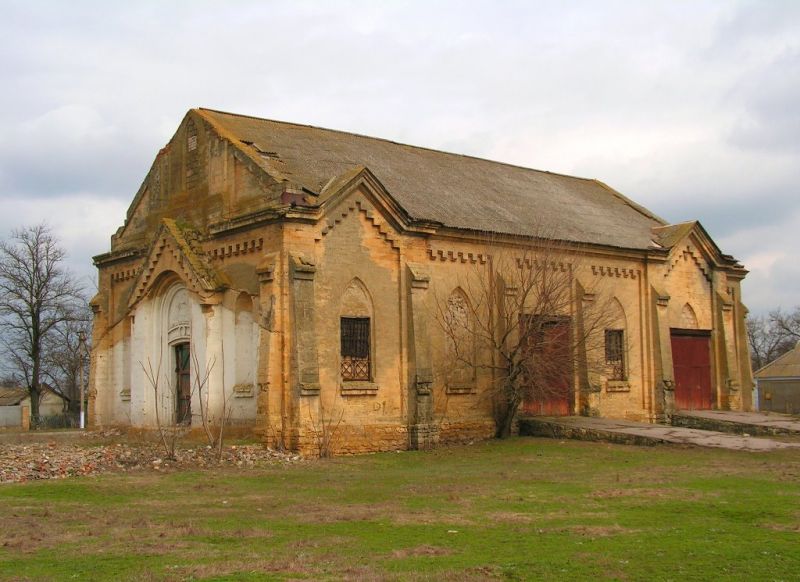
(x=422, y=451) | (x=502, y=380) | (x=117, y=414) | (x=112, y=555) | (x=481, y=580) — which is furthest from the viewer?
(x=117, y=414)

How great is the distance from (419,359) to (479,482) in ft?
26.9

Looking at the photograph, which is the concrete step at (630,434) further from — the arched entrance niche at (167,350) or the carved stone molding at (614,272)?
the arched entrance niche at (167,350)

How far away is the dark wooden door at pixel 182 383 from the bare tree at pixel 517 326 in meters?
7.56

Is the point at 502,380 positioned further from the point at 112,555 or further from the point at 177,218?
the point at 112,555

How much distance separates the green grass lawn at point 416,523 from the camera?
A: 32.5 feet

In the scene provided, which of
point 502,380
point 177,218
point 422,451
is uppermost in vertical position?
point 177,218

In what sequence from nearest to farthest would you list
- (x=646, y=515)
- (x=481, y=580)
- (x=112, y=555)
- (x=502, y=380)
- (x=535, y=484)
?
(x=481, y=580) → (x=112, y=555) → (x=646, y=515) → (x=535, y=484) → (x=502, y=380)

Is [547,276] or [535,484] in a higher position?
[547,276]

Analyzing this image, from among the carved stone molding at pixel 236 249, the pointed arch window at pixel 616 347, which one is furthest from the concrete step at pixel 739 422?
the carved stone molding at pixel 236 249

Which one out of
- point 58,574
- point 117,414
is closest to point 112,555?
point 58,574

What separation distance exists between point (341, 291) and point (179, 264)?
16.6 feet

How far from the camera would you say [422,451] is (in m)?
25.0

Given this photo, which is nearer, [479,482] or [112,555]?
[112,555]

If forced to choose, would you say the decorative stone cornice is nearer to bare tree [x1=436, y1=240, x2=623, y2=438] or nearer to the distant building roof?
bare tree [x1=436, y1=240, x2=623, y2=438]
